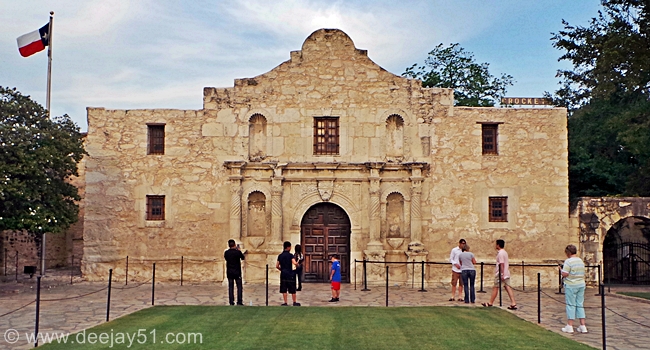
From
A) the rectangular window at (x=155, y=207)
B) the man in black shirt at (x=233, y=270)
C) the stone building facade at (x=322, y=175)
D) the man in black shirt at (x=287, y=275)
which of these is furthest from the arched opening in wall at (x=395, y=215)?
the rectangular window at (x=155, y=207)

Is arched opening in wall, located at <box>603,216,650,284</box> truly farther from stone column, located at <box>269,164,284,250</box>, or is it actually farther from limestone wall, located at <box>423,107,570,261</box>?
stone column, located at <box>269,164,284,250</box>

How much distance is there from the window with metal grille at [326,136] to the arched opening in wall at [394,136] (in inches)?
63.7

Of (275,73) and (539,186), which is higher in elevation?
(275,73)

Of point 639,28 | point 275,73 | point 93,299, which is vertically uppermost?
point 639,28

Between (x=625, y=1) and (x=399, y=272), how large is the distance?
12.1m

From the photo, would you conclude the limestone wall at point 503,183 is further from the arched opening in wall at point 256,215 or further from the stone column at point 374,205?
the arched opening in wall at point 256,215

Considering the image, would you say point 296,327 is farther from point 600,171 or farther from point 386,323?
point 600,171

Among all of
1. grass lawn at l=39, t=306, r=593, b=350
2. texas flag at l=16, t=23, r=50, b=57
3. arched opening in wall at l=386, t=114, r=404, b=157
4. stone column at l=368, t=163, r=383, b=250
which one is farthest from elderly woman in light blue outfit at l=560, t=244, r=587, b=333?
texas flag at l=16, t=23, r=50, b=57

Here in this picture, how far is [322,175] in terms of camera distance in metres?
19.1

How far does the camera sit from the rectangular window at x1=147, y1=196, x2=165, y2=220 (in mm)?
19344

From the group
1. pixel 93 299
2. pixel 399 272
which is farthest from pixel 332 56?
pixel 93 299

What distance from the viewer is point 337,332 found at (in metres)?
10.2

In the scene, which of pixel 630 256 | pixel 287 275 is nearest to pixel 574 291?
pixel 287 275

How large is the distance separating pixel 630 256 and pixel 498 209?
567 cm
